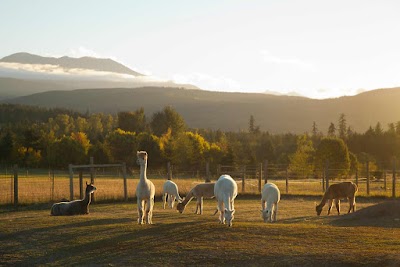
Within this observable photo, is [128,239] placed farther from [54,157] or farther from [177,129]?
[177,129]

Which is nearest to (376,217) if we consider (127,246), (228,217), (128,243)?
(228,217)

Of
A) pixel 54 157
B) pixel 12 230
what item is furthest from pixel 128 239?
pixel 54 157

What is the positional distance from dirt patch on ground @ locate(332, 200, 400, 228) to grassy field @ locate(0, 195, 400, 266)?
2.20ft

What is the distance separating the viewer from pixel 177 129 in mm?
117562

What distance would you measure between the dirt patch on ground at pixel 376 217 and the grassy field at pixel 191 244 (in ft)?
2.20

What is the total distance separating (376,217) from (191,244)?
9.07 m

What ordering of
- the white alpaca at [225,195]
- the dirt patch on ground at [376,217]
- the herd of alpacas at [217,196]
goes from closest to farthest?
the white alpaca at [225,195] → the herd of alpacas at [217,196] → the dirt patch on ground at [376,217]

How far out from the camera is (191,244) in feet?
52.6

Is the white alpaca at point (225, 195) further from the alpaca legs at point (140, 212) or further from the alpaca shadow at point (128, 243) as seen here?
the alpaca legs at point (140, 212)

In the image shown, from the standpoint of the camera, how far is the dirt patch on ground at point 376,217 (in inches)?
831

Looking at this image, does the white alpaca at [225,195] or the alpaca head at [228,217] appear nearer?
the alpaca head at [228,217]

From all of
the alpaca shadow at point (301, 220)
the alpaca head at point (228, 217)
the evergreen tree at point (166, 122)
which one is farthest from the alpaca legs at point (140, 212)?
the evergreen tree at point (166, 122)

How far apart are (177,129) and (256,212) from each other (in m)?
91.7

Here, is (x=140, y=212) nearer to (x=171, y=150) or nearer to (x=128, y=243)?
(x=128, y=243)
